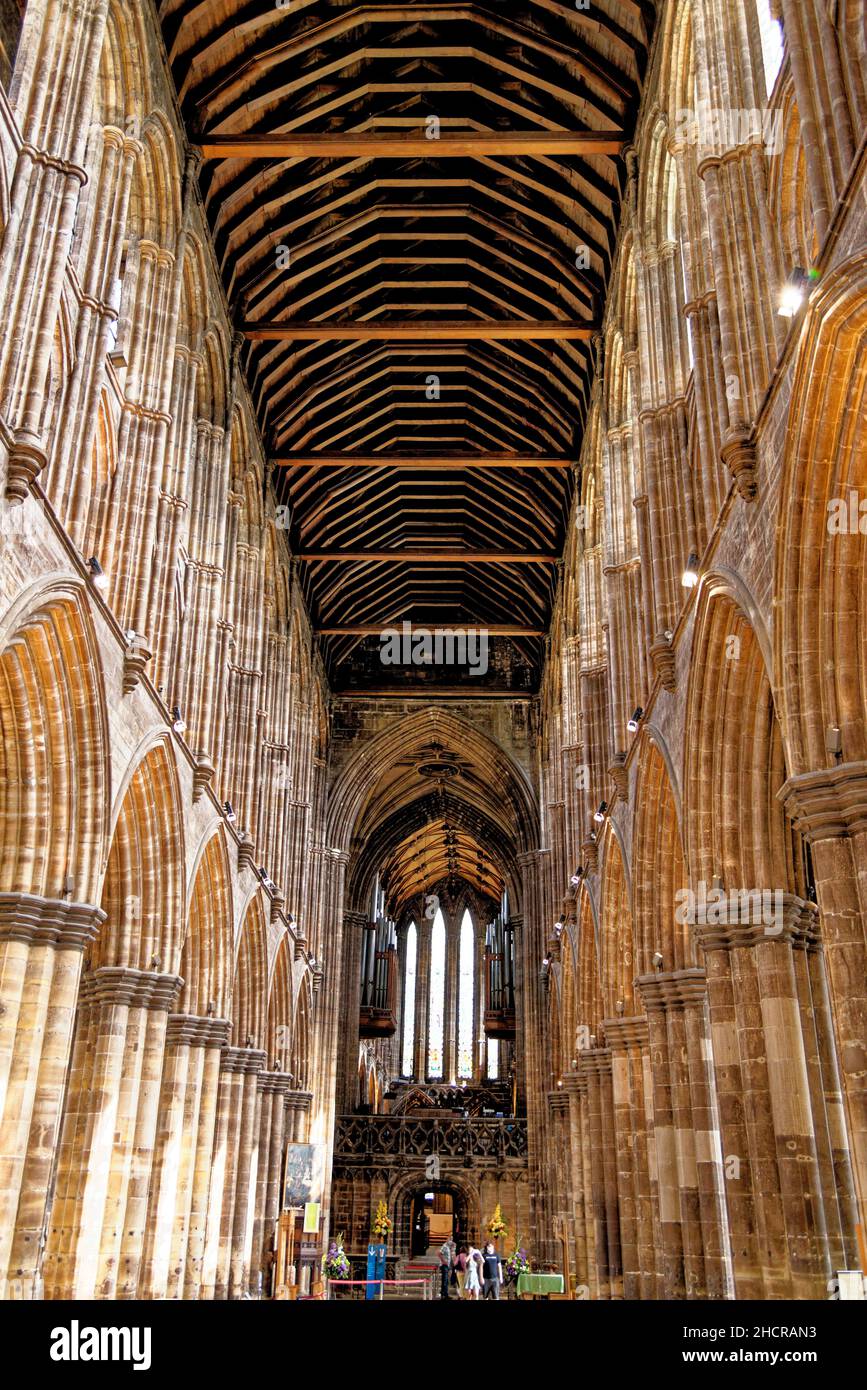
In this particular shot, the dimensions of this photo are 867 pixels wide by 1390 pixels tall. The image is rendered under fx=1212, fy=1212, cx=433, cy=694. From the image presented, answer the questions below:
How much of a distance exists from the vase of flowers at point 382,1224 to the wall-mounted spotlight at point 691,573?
1007 inches

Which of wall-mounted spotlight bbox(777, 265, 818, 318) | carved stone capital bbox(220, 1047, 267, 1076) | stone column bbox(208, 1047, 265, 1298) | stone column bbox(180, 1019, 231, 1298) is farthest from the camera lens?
carved stone capital bbox(220, 1047, 267, 1076)

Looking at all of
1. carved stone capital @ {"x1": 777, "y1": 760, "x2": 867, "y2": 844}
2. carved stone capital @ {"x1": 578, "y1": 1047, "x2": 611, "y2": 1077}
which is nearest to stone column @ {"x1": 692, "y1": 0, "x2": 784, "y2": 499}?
carved stone capital @ {"x1": 777, "y1": 760, "x2": 867, "y2": 844}

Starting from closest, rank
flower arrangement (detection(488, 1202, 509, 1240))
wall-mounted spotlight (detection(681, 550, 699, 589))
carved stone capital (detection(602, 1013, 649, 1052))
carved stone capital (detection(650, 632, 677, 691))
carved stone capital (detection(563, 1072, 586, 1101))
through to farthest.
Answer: wall-mounted spotlight (detection(681, 550, 699, 589)) → carved stone capital (detection(650, 632, 677, 691)) → carved stone capital (detection(602, 1013, 649, 1052)) → carved stone capital (detection(563, 1072, 586, 1101)) → flower arrangement (detection(488, 1202, 509, 1240))

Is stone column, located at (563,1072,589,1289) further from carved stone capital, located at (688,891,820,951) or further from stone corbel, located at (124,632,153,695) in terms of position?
stone corbel, located at (124,632,153,695)

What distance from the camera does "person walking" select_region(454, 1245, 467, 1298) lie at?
985 inches

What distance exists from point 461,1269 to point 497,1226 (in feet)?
5.09

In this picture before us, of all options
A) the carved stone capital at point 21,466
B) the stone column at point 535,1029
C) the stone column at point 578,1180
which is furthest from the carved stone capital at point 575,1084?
the carved stone capital at point 21,466

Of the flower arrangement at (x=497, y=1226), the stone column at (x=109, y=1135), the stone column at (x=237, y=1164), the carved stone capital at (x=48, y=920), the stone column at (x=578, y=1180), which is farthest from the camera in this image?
the flower arrangement at (x=497, y=1226)

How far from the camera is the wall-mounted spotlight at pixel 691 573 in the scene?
492 inches

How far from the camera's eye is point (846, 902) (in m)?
8.10

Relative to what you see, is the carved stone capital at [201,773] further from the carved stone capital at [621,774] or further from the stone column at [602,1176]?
the stone column at [602,1176]

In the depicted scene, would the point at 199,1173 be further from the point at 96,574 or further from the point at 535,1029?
the point at 535,1029
